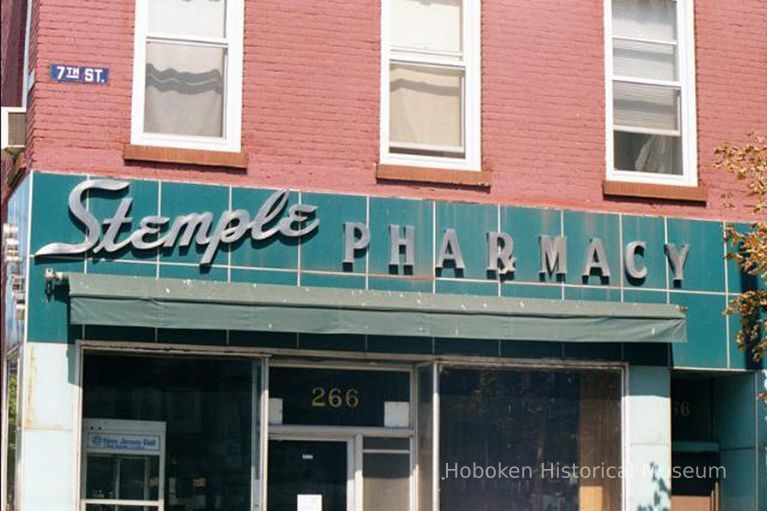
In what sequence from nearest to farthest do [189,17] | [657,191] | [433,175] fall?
[189,17]
[433,175]
[657,191]

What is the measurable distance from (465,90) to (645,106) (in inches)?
78.7

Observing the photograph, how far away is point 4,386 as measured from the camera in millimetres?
15750

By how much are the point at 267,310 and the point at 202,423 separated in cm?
130

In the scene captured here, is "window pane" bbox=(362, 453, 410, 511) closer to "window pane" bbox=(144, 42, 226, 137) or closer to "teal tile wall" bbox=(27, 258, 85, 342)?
"teal tile wall" bbox=(27, 258, 85, 342)

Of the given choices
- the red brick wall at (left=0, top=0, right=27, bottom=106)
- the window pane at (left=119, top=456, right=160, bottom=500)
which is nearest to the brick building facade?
the window pane at (left=119, top=456, right=160, bottom=500)

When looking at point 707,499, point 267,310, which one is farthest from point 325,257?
point 707,499

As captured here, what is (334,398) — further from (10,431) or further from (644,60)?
(644,60)

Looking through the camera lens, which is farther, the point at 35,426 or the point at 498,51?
the point at 498,51

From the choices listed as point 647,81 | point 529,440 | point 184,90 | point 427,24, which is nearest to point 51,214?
point 184,90

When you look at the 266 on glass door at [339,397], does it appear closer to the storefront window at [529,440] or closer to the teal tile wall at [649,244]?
the storefront window at [529,440]

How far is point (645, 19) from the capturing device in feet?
54.6

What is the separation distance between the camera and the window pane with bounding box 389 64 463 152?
15.7 m

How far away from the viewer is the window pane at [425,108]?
51.4 ft

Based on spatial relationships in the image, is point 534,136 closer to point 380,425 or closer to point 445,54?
point 445,54
